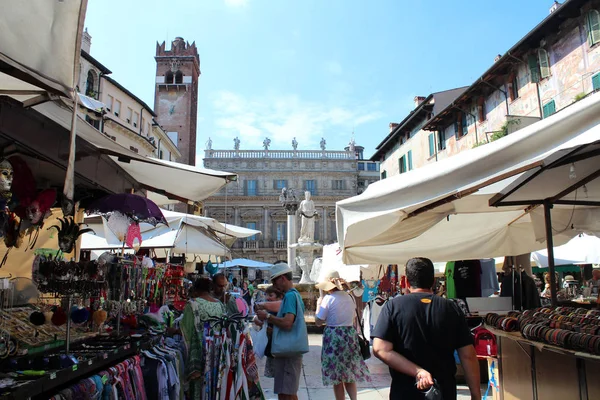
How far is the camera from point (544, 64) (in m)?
17.3

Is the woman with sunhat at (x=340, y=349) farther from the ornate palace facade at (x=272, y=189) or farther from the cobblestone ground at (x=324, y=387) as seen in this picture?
the ornate palace facade at (x=272, y=189)

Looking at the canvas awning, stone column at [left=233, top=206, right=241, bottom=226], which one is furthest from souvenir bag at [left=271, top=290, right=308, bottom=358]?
stone column at [left=233, top=206, right=241, bottom=226]

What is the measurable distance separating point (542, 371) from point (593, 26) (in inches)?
597

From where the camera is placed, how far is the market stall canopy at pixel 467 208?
2617 millimetres

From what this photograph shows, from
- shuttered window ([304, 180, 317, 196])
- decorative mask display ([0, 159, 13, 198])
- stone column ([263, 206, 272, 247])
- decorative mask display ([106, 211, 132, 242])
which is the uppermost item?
shuttered window ([304, 180, 317, 196])

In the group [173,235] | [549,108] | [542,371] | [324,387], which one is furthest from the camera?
[549,108]

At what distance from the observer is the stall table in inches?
120

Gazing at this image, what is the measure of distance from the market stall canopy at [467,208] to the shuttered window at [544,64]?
13.5 m

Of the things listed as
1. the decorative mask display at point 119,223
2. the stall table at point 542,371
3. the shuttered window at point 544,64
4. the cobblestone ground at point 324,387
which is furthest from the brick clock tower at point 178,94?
the stall table at point 542,371

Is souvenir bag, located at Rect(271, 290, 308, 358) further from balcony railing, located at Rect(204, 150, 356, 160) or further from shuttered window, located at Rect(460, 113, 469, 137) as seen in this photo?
balcony railing, located at Rect(204, 150, 356, 160)

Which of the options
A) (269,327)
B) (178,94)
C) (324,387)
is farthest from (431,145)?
(178,94)

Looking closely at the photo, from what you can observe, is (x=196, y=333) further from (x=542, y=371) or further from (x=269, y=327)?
(x=542, y=371)

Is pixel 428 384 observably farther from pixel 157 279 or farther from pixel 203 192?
pixel 157 279

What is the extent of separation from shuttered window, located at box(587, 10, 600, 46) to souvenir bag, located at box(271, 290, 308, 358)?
49.5ft
